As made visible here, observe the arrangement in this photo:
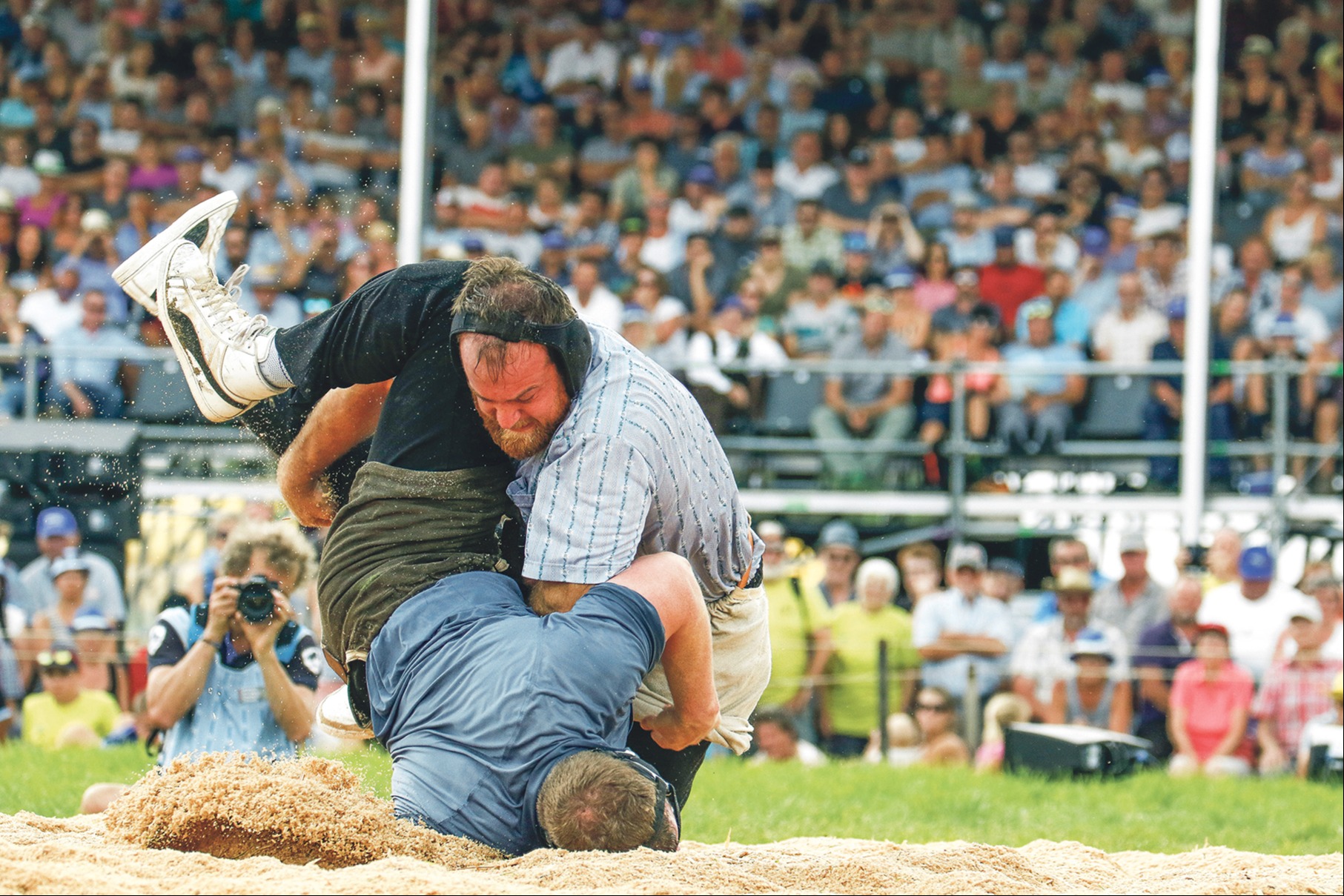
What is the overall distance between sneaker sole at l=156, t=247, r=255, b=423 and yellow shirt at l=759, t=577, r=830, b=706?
433cm

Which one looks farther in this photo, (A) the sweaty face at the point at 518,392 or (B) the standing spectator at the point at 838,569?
(B) the standing spectator at the point at 838,569

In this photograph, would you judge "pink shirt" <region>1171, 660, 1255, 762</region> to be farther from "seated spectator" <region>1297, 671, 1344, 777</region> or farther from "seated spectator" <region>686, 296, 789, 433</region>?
"seated spectator" <region>686, 296, 789, 433</region>

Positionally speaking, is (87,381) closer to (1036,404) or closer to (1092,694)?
(1036,404)

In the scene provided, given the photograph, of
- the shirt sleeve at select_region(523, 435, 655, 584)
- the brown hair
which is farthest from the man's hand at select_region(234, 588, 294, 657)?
the brown hair

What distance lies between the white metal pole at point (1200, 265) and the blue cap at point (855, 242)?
2.29 m

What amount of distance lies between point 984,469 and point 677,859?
632cm

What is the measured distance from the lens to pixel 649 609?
144 inches

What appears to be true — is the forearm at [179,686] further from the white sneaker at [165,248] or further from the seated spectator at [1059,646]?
the seated spectator at [1059,646]

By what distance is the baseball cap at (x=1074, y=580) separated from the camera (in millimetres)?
8547

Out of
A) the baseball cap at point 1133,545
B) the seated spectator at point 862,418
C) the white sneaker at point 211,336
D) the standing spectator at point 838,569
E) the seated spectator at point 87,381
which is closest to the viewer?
the white sneaker at point 211,336

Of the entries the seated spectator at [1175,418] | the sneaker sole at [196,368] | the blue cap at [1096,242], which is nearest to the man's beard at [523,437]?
the sneaker sole at [196,368]

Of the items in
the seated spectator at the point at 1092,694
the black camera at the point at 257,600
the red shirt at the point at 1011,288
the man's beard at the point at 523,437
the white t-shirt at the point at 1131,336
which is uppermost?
the red shirt at the point at 1011,288

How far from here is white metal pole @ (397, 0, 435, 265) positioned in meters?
9.07

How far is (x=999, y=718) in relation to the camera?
8.13m
